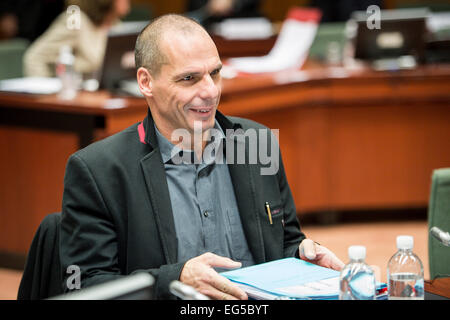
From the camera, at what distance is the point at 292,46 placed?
16.6 feet

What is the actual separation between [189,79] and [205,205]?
342mm

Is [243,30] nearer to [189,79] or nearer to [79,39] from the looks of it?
[79,39]

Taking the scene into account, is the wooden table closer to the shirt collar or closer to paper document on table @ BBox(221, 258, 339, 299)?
the shirt collar

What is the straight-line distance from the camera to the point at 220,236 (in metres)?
2.01

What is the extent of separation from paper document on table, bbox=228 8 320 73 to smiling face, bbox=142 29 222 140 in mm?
2987

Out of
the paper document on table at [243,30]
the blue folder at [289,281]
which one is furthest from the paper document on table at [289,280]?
the paper document on table at [243,30]

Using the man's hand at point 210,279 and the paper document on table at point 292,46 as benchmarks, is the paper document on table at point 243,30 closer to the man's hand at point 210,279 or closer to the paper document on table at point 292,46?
the paper document on table at point 292,46

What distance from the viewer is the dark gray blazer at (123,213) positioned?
1.85 m

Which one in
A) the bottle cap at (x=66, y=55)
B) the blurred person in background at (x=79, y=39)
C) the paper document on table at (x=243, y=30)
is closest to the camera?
the bottle cap at (x=66, y=55)

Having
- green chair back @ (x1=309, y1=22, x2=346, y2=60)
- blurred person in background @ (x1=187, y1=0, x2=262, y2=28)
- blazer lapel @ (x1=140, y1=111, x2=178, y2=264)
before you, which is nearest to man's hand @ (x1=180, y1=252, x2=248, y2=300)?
blazer lapel @ (x1=140, y1=111, x2=178, y2=264)
